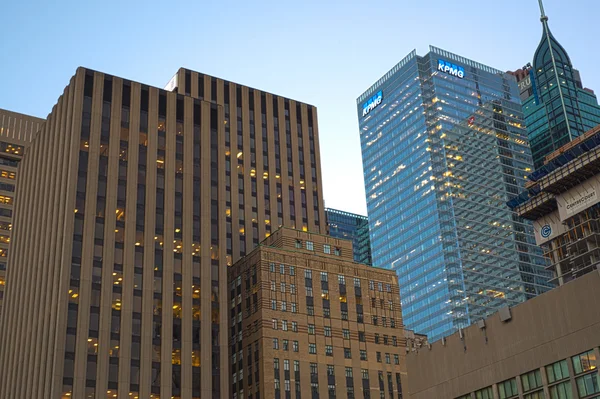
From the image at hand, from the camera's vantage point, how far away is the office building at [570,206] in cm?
15612

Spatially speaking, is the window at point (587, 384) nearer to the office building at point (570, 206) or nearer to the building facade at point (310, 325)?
the building facade at point (310, 325)

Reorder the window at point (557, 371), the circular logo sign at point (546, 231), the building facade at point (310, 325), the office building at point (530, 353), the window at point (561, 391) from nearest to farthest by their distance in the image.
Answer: the office building at point (530, 353) < the window at point (561, 391) < the window at point (557, 371) < the building facade at point (310, 325) < the circular logo sign at point (546, 231)

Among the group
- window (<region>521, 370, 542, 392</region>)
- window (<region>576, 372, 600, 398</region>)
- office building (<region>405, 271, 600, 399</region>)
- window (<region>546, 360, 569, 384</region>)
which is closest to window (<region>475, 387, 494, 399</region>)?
office building (<region>405, 271, 600, 399</region>)

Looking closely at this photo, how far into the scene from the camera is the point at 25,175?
17025 centimetres

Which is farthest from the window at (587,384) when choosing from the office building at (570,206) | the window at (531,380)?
the office building at (570,206)

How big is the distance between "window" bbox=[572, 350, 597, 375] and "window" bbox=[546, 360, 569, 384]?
3.00 ft

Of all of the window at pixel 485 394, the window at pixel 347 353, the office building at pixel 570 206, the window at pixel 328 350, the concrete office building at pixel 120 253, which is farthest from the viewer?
the office building at pixel 570 206

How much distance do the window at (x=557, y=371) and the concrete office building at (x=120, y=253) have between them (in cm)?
7263

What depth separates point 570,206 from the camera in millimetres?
163750

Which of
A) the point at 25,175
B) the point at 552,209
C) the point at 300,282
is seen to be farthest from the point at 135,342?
the point at 552,209

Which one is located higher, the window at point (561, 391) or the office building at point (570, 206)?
the office building at point (570, 206)

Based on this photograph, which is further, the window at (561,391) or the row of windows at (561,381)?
the window at (561,391)

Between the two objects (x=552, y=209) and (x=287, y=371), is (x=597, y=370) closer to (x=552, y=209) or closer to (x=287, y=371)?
(x=287, y=371)

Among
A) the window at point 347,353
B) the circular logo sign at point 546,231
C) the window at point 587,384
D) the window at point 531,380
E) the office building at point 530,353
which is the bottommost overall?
the window at point 587,384
